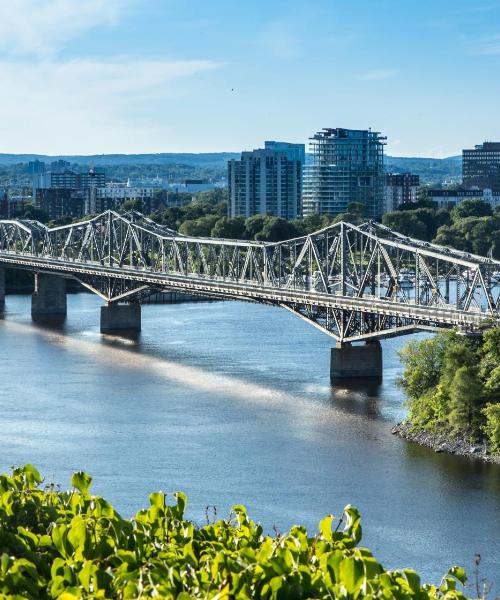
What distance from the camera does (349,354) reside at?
2137 inches

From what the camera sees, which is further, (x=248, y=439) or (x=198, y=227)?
(x=198, y=227)

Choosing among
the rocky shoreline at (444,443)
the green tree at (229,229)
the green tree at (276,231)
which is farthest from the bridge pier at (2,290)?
the rocky shoreline at (444,443)

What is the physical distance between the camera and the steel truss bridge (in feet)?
174

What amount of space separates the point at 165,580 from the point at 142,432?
31.1 meters

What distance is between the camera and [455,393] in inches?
1654

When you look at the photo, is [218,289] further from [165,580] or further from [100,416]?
[165,580]

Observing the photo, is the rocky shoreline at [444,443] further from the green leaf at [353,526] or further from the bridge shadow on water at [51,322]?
the bridge shadow on water at [51,322]

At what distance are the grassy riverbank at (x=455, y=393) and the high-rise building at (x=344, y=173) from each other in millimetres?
109405

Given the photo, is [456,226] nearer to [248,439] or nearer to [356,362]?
[356,362]

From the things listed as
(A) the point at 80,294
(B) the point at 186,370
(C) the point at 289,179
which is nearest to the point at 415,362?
(B) the point at 186,370

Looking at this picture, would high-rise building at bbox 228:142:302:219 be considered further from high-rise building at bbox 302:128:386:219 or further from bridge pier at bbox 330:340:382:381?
bridge pier at bbox 330:340:382:381

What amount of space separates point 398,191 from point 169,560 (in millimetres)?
161669

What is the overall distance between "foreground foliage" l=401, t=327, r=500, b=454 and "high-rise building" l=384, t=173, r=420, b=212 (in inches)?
4941

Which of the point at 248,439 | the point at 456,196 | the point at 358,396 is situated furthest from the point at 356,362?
Answer: the point at 456,196
